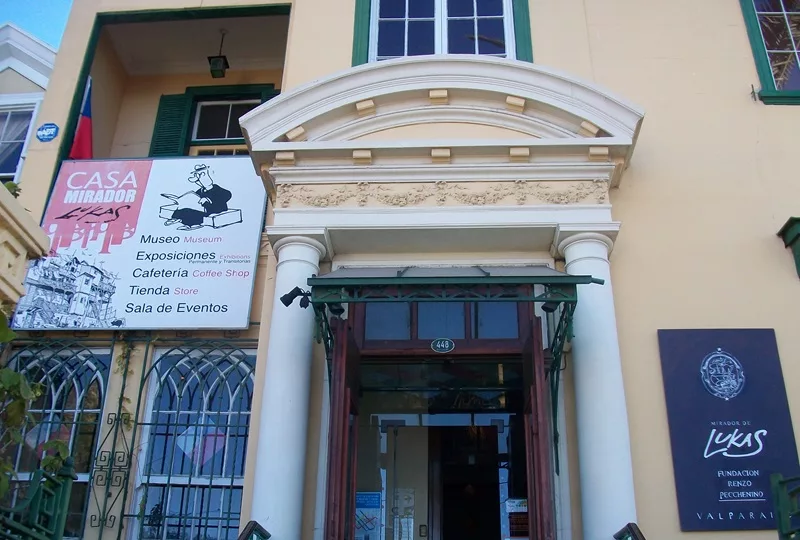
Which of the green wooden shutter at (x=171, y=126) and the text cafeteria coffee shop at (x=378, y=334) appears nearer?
the text cafeteria coffee shop at (x=378, y=334)

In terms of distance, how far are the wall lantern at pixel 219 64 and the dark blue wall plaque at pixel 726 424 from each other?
6980mm

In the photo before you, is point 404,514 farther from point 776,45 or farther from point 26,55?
point 26,55

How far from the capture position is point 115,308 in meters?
8.49

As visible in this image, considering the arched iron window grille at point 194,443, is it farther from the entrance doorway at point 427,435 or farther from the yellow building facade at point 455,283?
the entrance doorway at point 427,435

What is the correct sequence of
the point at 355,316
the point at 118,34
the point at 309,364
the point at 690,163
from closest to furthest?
the point at 309,364, the point at 355,316, the point at 690,163, the point at 118,34

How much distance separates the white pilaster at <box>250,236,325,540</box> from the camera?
5.99 m

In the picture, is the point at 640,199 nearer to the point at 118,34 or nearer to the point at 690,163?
the point at 690,163

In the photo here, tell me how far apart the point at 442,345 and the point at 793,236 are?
3.33 meters

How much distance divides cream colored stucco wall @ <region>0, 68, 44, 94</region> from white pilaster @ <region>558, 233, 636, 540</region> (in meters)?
7.58

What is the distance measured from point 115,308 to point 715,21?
7354mm

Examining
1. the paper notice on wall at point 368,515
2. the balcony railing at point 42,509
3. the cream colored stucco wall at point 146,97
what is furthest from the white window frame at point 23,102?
the balcony railing at point 42,509

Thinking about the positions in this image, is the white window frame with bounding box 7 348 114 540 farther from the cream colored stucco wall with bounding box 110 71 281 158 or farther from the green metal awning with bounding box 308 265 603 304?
the green metal awning with bounding box 308 265 603 304

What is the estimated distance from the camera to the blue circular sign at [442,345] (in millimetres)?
6953

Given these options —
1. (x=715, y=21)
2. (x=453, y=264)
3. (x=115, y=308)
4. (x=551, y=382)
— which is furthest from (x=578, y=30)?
(x=115, y=308)
